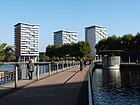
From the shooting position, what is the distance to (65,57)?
14375cm

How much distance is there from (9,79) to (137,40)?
7981 centimetres

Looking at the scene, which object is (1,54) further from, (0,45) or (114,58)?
(114,58)

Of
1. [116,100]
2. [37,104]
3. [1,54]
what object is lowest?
[116,100]

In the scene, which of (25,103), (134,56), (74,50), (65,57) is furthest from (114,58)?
(65,57)

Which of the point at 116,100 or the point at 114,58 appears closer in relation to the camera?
the point at 116,100

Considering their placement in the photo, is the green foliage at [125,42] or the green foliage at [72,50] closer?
the green foliage at [125,42]

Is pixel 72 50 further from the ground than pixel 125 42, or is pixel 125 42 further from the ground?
pixel 125 42

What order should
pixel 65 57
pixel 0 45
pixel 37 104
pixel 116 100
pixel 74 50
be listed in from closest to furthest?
1. pixel 37 104
2. pixel 116 100
3. pixel 0 45
4. pixel 74 50
5. pixel 65 57

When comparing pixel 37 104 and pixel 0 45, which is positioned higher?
pixel 0 45

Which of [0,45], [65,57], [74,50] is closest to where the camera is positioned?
[0,45]

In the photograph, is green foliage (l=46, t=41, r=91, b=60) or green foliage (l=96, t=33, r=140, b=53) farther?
green foliage (l=46, t=41, r=91, b=60)

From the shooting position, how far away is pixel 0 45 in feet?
73.6

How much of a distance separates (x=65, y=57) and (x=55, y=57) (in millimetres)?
11160

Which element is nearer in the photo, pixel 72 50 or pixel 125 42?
pixel 125 42
